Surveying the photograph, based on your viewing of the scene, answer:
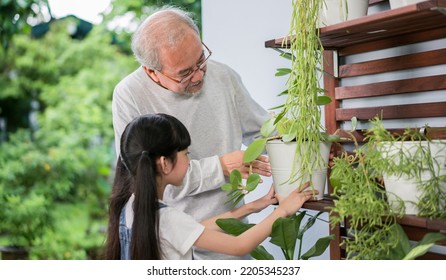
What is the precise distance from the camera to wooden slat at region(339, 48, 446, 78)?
1847 millimetres

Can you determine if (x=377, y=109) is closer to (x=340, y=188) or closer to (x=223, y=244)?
(x=340, y=188)

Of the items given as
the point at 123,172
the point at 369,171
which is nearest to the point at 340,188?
the point at 369,171

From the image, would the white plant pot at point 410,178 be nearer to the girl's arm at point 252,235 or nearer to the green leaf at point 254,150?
the girl's arm at point 252,235

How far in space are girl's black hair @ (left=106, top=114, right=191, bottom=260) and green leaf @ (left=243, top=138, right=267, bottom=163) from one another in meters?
0.19

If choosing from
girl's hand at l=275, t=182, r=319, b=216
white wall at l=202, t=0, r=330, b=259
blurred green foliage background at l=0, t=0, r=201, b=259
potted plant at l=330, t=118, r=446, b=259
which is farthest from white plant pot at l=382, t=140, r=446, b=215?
blurred green foliage background at l=0, t=0, r=201, b=259

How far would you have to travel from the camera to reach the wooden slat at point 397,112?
186 centimetres

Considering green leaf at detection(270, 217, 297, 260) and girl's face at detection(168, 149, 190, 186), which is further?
girl's face at detection(168, 149, 190, 186)

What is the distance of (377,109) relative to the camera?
204cm

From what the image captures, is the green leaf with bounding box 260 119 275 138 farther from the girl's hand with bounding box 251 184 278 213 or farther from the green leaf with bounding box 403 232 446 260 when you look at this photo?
the green leaf with bounding box 403 232 446 260

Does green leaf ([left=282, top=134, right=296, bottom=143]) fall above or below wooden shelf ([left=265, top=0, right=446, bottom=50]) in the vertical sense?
below

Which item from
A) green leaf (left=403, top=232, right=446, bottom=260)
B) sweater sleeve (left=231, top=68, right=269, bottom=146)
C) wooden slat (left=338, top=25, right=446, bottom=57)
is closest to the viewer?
green leaf (left=403, top=232, right=446, bottom=260)

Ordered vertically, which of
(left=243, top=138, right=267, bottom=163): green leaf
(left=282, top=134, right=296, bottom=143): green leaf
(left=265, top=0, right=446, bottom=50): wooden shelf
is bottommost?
(left=243, top=138, right=267, bottom=163): green leaf

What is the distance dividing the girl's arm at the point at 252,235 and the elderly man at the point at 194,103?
0.19m
